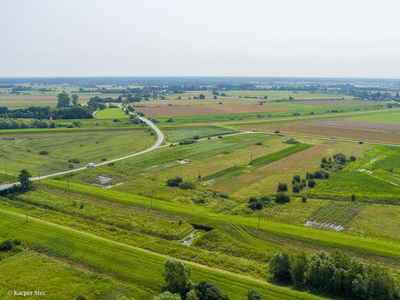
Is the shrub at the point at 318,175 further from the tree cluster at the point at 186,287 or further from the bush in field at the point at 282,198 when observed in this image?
the tree cluster at the point at 186,287

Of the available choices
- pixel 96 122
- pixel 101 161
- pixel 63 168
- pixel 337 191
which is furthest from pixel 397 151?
pixel 96 122

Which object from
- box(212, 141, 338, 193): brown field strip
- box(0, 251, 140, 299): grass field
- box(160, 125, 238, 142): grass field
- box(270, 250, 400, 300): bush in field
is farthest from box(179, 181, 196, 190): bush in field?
box(160, 125, 238, 142): grass field

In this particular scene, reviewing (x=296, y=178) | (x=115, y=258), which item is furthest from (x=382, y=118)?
(x=115, y=258)

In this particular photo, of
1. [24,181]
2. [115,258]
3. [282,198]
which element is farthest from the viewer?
[24,181]

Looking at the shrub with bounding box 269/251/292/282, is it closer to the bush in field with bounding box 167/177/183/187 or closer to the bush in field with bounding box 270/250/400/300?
the bush in field with bounding box 270/250/400/300

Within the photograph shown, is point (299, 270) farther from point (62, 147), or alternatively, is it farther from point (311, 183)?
point (62, 147)
